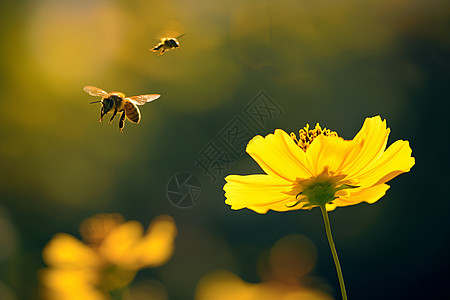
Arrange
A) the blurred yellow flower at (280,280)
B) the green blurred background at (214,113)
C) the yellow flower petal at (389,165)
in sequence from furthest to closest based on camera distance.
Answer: the green blurred background at (214,113) → the blurred yellow flower at (280,280) → the yellow flower petal at (389,165)

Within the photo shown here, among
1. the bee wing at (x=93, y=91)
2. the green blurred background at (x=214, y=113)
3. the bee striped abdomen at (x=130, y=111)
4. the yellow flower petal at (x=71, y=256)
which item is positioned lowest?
the yellow flower petal at (x=71, y=256)

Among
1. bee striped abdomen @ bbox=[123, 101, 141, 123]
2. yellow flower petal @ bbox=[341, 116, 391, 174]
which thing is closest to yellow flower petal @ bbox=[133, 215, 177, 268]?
bee striped abdomen @ bbox=[123, 101, 141, 123]

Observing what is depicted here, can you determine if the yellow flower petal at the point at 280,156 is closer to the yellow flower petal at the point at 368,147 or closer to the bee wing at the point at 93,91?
the yellow flower petal at the point at 368,147

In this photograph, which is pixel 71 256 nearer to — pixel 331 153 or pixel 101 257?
pixel 101 257

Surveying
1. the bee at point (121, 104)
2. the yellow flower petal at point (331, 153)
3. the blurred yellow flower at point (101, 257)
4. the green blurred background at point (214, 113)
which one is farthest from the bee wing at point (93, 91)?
the green blurred background at point (214, 113)

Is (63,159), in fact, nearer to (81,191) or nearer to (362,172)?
(81,191)

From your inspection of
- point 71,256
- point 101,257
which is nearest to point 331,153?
point 101,257

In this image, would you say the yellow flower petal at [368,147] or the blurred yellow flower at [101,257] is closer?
the yellow flower petal at [368,147]
